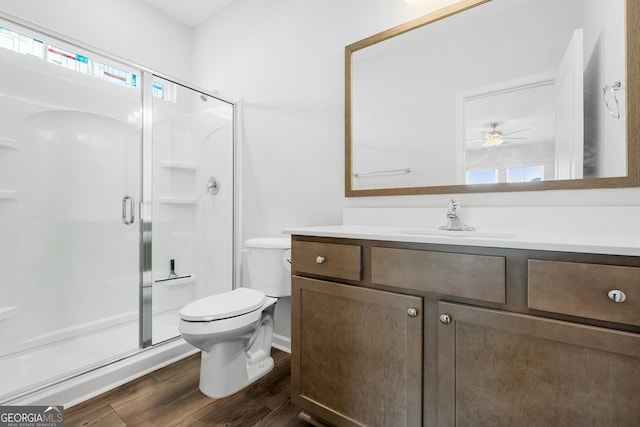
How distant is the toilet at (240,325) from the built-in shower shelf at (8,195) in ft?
4.54

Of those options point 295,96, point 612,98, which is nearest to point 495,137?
point 612,98

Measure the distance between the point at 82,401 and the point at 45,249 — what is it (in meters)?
1.10

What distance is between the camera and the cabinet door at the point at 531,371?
696 mm

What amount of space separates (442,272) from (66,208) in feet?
7.99

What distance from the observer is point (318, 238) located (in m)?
1.21

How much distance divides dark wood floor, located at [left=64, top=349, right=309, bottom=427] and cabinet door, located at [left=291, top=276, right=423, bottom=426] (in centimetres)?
24

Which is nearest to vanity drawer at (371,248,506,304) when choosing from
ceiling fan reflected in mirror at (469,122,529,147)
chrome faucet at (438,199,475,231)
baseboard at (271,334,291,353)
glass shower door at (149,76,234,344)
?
chrome faucet at (438,199,475,231)

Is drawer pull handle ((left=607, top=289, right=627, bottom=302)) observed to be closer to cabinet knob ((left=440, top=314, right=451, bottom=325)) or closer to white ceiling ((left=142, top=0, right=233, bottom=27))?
cabinet knob ((left=440, top=314, right=451, bottom=325))

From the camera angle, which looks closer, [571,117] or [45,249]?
[571,117]

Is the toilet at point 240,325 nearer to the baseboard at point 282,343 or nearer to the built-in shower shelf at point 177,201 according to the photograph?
the baseboard at point 282,343

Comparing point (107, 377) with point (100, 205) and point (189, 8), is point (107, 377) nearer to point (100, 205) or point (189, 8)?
point (100, 205)

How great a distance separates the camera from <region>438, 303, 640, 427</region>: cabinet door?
0.70 m

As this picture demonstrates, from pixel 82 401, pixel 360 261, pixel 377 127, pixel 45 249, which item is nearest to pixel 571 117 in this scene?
pixel 377 127

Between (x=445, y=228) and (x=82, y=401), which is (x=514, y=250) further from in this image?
(x=82, y=401)
